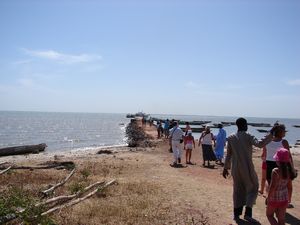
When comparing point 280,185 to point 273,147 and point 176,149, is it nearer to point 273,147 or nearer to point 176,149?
point 273,147

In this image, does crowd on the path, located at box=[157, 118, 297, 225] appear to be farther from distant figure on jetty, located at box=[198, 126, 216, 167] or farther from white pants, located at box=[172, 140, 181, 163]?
distant figure on jetty, located at box=[198, 126, 216, 167]

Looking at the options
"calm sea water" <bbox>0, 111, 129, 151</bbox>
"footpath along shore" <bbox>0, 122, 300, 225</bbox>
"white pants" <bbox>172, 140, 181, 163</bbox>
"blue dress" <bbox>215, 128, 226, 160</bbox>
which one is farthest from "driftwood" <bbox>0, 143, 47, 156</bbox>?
"blue dress" <bbox>215, 128, 226, 160</bbox>

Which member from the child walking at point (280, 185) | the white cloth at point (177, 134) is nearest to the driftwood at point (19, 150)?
the white cloth at point (177, 134)

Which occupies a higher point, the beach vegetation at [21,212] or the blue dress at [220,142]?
the blue dress at [220,142]

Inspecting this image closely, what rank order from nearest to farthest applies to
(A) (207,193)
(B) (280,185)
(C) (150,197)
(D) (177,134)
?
(B) (280,185) → (C) (150,197) → (A) (207,193) → (D) (177,134)

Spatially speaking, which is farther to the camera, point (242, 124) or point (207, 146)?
point (207, 146)

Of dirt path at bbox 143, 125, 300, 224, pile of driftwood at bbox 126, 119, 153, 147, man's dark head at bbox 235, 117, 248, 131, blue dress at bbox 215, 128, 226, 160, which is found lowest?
pile of driftwood at bbox 126, 119, 153, 147

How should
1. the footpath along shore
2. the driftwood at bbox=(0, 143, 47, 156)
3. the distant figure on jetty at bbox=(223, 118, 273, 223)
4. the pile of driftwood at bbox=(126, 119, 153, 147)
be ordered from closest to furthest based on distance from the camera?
1. the distant figure on jetty at bbox=(223, 118, 273, 223)
2. the footpath along shore
3. the pile of driftwood at bbox=(126, 119, 153, 147)
4. the driftwood at bbox=(0, 143, 47, 156)

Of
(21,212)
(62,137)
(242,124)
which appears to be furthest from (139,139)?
(21,212)

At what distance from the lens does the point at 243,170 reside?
24.3 ft

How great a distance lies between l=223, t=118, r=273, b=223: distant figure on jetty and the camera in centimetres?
738

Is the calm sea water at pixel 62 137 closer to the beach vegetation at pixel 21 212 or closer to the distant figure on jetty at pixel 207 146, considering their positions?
the distant figure on jetty at pixel 207 146

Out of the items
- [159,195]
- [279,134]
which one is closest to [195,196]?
[159,195]

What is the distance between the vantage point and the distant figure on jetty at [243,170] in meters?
7.38
